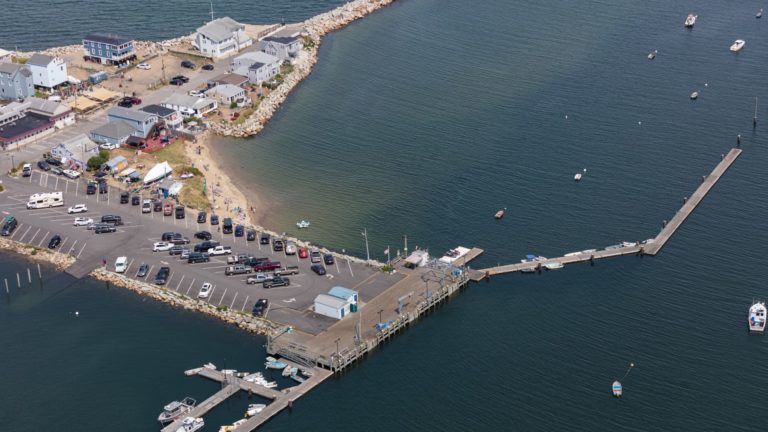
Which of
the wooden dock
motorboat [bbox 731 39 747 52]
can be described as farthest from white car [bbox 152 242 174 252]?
A: motorboat [bbox 731 39 747 52]

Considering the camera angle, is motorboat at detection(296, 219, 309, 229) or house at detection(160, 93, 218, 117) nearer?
motorboat at detection(296, 219, 309, 229)

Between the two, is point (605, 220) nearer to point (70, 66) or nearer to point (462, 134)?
point (462, 134)

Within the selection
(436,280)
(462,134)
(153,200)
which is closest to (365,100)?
(462,134)

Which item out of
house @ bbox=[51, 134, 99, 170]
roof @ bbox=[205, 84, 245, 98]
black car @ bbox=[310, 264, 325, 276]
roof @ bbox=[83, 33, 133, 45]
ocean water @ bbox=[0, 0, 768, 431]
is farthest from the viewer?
roof @ bbox=[83, 33, 133, 45]

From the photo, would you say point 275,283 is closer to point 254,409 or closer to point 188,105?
point 254,409

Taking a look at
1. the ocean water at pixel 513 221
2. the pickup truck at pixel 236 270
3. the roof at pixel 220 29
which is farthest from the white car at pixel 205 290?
the roof at pixel 220 29

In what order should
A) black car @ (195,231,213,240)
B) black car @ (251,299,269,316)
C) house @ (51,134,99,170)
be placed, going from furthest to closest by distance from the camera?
house @ (51,134,99,170), black car @ (195,231,213,240), black car @ (251,299,269,316)

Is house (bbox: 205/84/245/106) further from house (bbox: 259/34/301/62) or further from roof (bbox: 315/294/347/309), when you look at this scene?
roof (bbox: 315/294/347/309)
